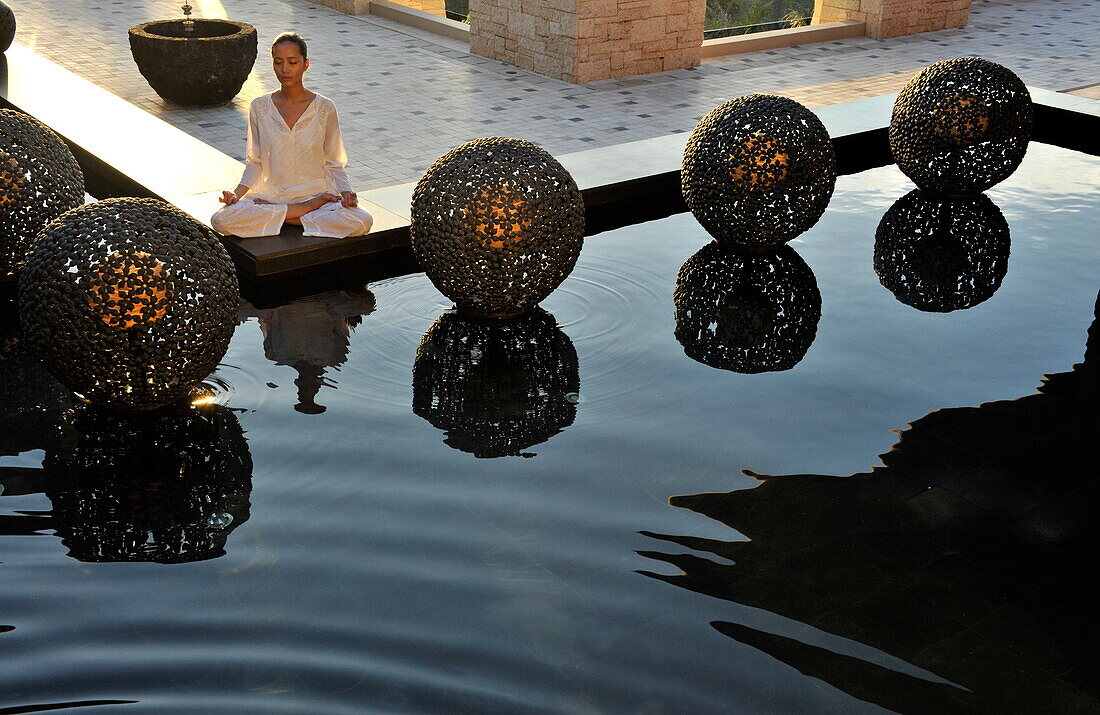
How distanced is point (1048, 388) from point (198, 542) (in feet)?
12.5

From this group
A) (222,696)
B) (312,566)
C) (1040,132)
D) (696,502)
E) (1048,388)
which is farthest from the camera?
(1040,132)

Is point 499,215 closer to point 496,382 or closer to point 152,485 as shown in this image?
point 496,382

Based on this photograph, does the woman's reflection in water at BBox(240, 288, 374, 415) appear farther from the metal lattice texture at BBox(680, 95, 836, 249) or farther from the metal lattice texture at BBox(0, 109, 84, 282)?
the metal lattice texture at BBox(680, 95, 836, 249)

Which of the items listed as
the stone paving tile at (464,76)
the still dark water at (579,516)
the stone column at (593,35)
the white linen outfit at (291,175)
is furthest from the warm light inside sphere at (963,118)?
the stone column at (593,35)

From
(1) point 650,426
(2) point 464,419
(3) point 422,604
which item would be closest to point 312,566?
(3) point 422,604

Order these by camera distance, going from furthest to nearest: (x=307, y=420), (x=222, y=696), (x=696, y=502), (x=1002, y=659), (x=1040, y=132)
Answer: (x=1040, y=132)
(x=307, y=420)
(x=696, y=502)
(x=1002, y=659)
(x=222, y=696)

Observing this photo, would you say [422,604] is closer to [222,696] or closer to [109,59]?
[222,696]

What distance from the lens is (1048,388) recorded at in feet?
16.8

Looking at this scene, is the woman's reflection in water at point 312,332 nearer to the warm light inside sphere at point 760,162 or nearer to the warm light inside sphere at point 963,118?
the warm light inside sphere at point 760,162

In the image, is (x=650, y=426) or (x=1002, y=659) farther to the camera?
(x=650, y=426)

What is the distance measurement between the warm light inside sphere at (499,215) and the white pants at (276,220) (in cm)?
126

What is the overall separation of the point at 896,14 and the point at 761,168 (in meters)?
13.7

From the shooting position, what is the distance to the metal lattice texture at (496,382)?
4.70 metres

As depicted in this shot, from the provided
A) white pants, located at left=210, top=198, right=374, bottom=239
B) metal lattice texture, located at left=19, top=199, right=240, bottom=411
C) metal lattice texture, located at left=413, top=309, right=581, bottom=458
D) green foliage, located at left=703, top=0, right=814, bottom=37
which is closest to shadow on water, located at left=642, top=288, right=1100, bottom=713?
metal lattice texture, located at left=413, top=309, right=581, bottom=458
